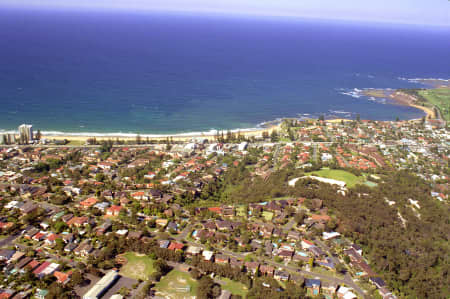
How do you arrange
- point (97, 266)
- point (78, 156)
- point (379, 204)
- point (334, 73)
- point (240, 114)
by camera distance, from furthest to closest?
point (334, 73), point (240, 114), point (78, 156), point (379, 204), point (97, 266)

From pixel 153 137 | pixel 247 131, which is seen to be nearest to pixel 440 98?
pixel 247 131

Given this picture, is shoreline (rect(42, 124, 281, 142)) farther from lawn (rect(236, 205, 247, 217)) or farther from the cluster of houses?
lawn (rect(236, 205, 247, 217))

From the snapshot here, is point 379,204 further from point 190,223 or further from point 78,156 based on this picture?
point 78,156

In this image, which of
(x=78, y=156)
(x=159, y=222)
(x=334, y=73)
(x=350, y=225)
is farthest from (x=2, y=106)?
(x=334, y=73)

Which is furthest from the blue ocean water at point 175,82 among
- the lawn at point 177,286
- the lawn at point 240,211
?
the lawn at point 177,286

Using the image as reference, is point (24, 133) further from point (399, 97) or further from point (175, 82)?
point (399, 97)
